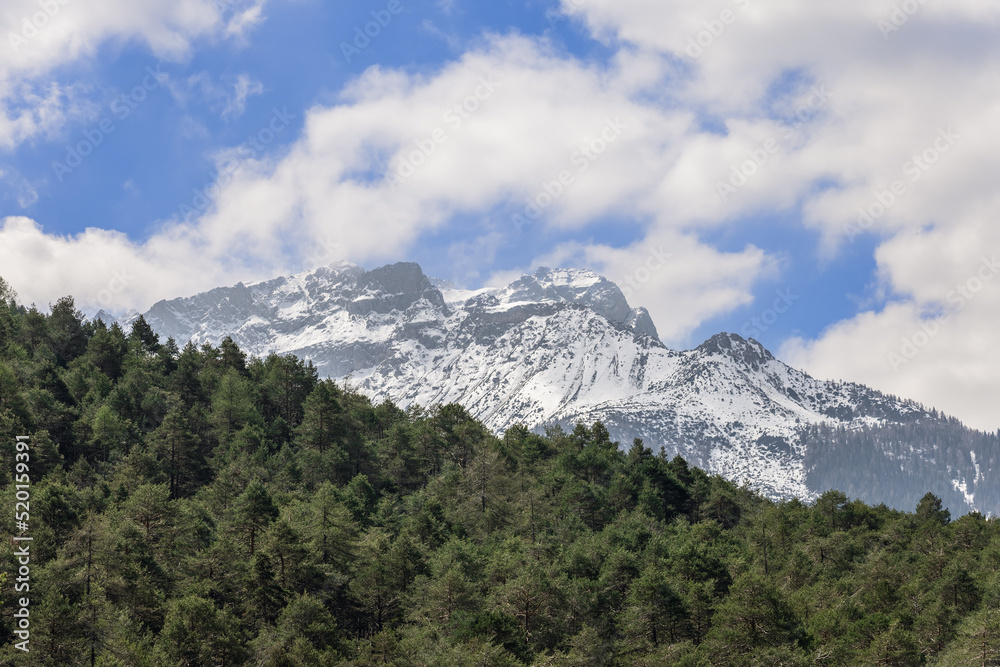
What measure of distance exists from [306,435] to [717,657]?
76.2 m

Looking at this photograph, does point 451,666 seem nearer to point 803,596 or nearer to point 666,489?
point 803,596

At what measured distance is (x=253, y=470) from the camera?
109750 millimetres

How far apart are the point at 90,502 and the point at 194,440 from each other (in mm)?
31987

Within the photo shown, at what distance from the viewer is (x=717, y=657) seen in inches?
2650

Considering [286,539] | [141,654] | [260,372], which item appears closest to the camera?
[141,654]

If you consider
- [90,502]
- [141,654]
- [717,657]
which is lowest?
[717,657]

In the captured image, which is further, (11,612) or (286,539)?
(286,539)

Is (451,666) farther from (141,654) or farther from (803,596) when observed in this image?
(803,596)

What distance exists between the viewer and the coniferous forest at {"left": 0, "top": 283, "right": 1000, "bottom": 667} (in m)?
64.8

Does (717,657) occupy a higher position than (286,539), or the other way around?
(286,539)

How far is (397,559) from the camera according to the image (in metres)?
79.9

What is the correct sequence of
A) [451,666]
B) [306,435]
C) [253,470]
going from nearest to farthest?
[451,666] → [253,470] → [306,435]

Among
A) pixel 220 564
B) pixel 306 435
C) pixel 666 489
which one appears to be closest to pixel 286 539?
pixel 220 564

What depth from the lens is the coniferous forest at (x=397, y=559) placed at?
2552 inches
